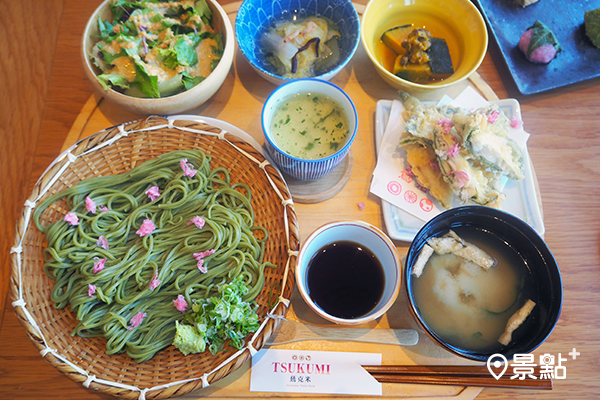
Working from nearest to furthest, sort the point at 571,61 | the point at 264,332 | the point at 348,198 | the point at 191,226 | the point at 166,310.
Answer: the point at 264,332, the point at 166,310, the point at 191,226, the point at 348,198, the point at 571,61

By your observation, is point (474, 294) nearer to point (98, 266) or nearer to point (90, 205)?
point (98, 266)

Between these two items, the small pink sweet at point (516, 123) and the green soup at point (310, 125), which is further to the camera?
the small pink sweet at point (516, 123)

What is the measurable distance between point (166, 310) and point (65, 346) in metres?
0.42

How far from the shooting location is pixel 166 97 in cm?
178

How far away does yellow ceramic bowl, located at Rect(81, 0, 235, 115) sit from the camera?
5.72 feet

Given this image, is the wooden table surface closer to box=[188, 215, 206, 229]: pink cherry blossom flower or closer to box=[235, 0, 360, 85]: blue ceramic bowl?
box=[235, 0, 360, 85]: blue ceramic bowl

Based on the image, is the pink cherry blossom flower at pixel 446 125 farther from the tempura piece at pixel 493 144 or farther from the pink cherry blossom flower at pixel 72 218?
the pink cherry blossom flower at pixel 72 218

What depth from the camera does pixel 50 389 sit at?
5.51 ft

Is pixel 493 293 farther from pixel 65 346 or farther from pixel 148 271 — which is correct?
pixel 65 346

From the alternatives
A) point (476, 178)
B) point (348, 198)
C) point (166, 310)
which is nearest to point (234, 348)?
point (166, 310)

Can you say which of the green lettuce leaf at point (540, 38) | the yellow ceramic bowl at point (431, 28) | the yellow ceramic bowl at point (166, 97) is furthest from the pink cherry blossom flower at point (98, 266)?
the green lettuce leaf at point (540, 38)

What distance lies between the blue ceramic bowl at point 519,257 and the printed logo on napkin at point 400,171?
0.68 ft

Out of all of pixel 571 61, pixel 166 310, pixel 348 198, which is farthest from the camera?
pixel 571 61

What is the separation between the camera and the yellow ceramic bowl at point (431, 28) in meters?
1.92
